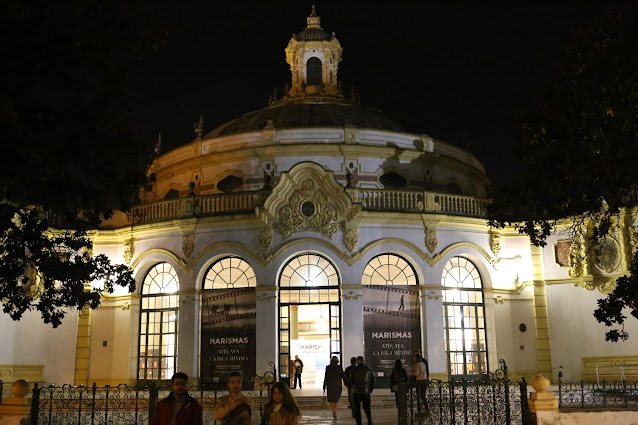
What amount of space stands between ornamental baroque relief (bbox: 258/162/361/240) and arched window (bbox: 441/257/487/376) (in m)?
4.45

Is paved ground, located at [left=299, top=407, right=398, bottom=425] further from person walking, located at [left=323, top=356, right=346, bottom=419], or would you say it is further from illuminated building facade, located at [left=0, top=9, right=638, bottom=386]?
illuminated building facade, located at [left=0, top=9, right=638, bottom=386]

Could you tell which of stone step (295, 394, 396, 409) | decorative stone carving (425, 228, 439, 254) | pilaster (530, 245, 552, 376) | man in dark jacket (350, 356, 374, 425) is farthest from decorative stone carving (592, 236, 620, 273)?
man in dark jacket (350, 356, 374, 425)

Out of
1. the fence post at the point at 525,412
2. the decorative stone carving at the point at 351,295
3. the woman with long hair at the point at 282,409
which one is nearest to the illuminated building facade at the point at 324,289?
the decorative stone carving at the point at 351,295

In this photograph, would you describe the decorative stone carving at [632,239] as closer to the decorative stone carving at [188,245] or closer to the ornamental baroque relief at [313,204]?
the ornamental baroque relief at [313,204]

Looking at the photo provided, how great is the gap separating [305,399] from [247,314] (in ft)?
16.9

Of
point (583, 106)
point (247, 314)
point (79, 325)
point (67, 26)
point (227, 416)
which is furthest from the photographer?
point (79, 325)

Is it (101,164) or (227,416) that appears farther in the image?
(101,164)

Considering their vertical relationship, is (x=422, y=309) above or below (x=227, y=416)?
above

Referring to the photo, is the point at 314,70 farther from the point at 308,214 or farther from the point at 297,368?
the point at 297,368

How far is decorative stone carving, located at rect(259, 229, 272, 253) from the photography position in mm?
26219

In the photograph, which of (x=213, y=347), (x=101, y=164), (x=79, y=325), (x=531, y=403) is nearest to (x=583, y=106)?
(x=531, y=403)

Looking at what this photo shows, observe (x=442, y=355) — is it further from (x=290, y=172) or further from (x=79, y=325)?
(x=79, y=325)

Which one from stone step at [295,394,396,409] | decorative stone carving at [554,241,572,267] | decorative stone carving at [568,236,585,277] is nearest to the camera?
stone step at [295,394,396,409]

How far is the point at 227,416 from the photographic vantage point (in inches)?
351
